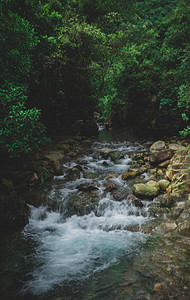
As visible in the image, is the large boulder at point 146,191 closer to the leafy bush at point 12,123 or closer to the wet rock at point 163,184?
the wet rock at point 163,184

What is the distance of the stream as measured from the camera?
295 cm

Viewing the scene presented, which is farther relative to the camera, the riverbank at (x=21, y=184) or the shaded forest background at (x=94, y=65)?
the shaded forest background at (x=94, y=65)

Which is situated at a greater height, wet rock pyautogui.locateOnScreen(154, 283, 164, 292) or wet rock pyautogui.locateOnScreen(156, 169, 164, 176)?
wet rock pyautogui.locateOnScreen(156, 169, 164, 176)

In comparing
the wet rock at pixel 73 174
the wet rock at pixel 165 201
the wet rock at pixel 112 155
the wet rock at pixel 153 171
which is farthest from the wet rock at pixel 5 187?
the wet rock at pixel 112 155

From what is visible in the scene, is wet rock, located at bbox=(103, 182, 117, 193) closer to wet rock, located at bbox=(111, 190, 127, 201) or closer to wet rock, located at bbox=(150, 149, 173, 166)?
wet rock, located at bbox=(111, 190, 127, 201)

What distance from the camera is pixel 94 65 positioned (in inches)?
482

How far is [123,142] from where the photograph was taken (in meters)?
14.1

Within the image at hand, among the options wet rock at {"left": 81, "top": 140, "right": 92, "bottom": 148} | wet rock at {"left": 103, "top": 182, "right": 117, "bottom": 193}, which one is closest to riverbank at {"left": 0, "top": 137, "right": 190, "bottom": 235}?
wet rock at {"left": 103, "top": 182, "right": 117, "bottom": 193}

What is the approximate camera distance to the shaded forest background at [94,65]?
7180 millimetres

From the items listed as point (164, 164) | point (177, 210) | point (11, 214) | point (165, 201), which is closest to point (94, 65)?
point (164, 164)

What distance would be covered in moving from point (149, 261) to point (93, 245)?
1342mm

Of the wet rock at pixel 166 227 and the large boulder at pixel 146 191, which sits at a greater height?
the large boulder at pixel 146 191

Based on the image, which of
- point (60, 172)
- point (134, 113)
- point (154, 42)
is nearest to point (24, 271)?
point (60, 172)

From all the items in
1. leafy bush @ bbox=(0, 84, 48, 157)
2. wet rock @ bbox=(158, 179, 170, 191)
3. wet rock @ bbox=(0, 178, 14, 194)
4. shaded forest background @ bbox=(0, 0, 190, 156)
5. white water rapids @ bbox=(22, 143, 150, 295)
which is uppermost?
shaded forest background @ bbox=(0, 0, 190, 156)
